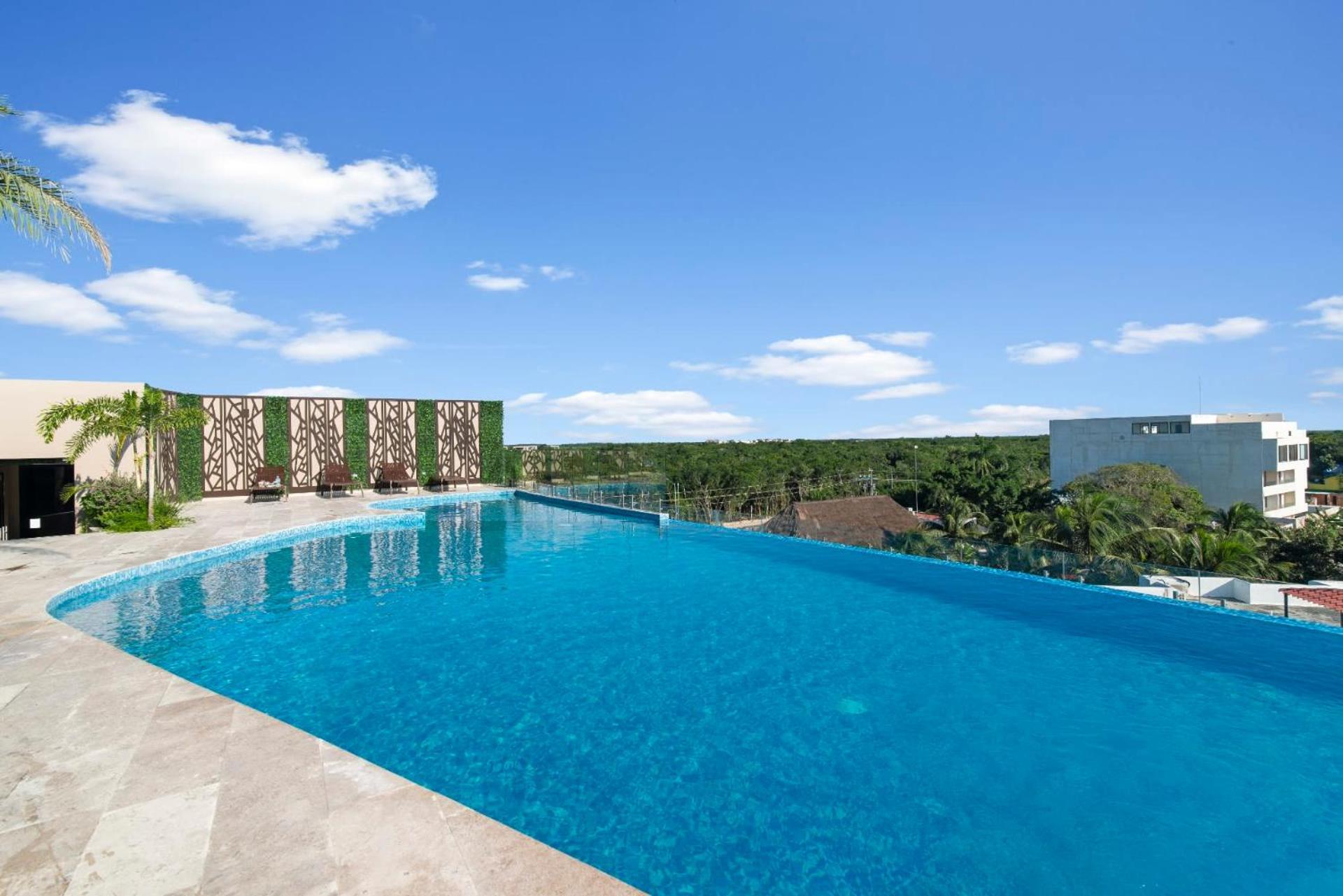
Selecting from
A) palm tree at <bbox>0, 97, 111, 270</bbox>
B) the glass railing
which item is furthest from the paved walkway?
the glass railing

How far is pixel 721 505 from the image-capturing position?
3472 cm

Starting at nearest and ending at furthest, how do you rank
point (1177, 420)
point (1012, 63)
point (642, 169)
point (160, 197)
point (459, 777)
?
point (459, 777) → point (1012, 63) → point (160, 197) → point (642, 169) → point (1177, 420)

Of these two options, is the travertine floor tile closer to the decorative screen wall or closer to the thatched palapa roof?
the decorative screen wall

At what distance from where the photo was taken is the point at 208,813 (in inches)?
119

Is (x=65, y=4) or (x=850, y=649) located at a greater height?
(x=65, y=4)

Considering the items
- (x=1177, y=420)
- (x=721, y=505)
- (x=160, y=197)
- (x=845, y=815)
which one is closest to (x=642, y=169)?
(x=160, y=197)

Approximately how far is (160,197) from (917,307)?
66.1ft

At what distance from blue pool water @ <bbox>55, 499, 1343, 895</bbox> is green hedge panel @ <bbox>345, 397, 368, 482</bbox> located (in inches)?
527

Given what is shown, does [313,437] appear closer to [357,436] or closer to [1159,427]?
[357,436]

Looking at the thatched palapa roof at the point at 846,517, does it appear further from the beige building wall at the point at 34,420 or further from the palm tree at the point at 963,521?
the beige building wall at the point at 34,420

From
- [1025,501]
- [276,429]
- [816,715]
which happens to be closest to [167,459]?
[276,429]

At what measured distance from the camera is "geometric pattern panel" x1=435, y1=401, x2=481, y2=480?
81.2ft

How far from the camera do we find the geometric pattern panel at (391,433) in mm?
23328

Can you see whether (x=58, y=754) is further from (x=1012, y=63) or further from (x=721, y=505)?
(x=721, y=505)
